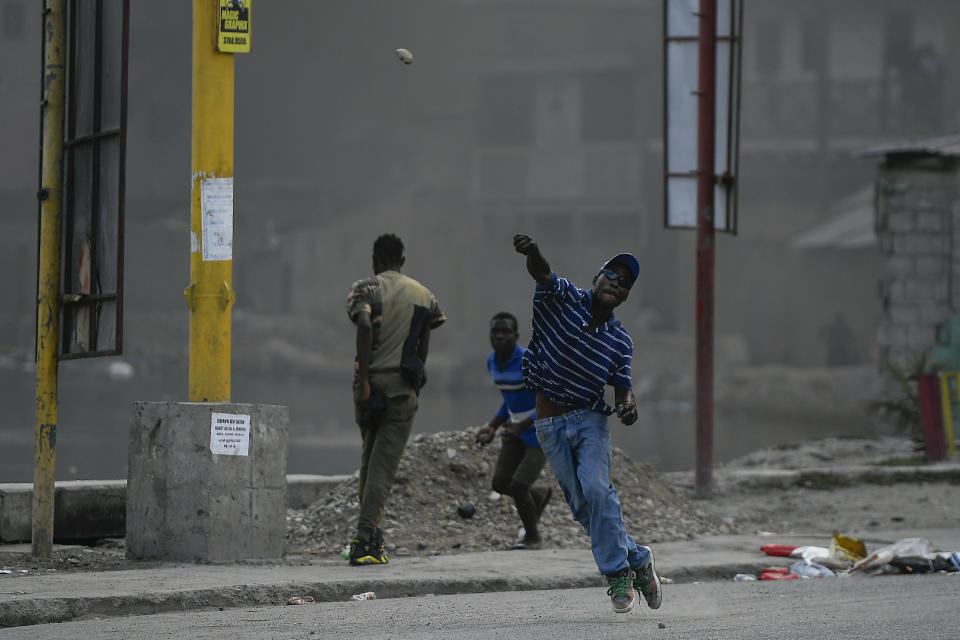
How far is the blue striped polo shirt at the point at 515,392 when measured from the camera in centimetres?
892

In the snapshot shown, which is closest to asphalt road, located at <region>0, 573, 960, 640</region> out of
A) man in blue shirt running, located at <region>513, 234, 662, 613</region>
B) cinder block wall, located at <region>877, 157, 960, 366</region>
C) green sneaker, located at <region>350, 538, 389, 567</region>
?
man in blue shirt running, located at <region>513, 234, 662, 613</region>

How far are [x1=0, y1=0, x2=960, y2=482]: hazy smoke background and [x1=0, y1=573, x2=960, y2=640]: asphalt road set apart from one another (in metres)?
26.3

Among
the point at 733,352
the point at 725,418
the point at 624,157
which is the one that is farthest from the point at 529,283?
the point at 725,418

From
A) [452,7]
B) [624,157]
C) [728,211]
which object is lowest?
[728,211]

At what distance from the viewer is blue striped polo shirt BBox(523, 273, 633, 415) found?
20.8 feet

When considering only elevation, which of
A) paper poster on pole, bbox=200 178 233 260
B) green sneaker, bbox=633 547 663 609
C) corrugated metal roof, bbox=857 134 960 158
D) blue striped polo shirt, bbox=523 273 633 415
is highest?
corrugated metal roof, bbox=857 134 960 158

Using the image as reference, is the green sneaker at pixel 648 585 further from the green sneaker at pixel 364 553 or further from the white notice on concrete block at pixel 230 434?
the white notice on concrete block at pixel 230 434

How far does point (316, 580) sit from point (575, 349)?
1.88 meters

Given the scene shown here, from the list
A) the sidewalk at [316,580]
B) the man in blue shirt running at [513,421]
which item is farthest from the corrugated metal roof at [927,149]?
the man in blue shirt running at [513,421]

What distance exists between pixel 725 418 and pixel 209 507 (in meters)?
25.8

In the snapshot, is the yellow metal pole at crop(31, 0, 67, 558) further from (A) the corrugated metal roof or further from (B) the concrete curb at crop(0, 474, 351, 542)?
(A) the corrugated metal roof

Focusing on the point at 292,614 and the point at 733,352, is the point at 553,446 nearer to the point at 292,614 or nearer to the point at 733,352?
the point at 292,614

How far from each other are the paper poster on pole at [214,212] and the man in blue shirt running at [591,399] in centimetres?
236

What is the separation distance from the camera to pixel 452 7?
5244cm
